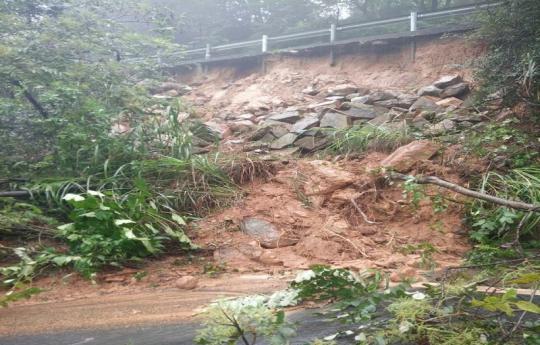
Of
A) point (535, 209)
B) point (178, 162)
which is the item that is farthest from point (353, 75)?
point (535, 209)

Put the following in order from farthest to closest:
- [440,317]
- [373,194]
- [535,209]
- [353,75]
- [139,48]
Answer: [353,75] → [139,48] → [373,194] → [535,209] → [440,317]

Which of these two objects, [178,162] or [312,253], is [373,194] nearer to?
[312,253]

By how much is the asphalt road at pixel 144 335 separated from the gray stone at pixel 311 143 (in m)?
4.98

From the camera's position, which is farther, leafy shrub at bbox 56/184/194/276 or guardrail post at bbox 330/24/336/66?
guardrail post at bbox 330/24/336/66

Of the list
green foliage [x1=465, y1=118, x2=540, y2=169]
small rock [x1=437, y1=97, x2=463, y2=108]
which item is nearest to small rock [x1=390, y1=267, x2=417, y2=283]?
green foliage [x1=465, y1=118, x2=540, y2=169]

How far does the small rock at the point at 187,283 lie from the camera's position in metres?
3.33

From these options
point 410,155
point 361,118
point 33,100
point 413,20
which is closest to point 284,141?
point 361,118

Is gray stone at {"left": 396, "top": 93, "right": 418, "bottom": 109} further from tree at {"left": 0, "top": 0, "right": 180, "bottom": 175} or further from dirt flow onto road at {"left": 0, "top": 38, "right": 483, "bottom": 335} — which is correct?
tree at {"left": 0, "top": 0, "right": 180, "bottom": 175}

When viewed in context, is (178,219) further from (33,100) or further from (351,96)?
(351,96)

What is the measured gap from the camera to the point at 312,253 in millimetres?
4141

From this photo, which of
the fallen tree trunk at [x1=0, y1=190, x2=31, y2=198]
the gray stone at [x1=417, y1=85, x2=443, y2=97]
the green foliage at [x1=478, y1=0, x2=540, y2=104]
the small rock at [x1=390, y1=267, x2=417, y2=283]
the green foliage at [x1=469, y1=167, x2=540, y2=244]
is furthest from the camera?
the gray stone at [x1=417, y1=85, x2=443, y2=97]

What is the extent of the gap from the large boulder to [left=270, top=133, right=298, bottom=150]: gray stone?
7.41 feet

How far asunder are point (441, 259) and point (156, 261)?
2.56 meters

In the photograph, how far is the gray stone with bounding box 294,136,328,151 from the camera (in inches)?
280
